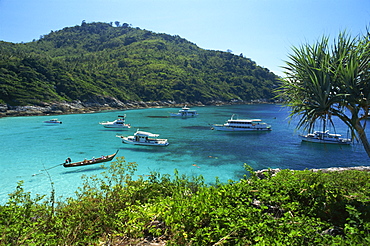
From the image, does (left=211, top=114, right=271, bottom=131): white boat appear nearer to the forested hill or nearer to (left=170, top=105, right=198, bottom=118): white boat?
the forested hill

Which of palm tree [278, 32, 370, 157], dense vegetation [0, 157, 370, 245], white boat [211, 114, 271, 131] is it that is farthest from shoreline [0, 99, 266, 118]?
palm tree [278, 32, 370, 157]

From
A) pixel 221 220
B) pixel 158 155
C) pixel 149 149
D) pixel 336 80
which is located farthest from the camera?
pixel 149 149

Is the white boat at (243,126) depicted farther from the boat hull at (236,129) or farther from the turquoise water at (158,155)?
the turquoise water at (158,155)

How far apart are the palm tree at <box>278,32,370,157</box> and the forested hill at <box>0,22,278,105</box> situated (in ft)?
178

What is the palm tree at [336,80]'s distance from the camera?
621 centimetres

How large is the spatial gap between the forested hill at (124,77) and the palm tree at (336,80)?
54.3 m

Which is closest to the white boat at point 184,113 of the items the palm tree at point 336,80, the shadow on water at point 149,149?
the shadow on water at point 149,149

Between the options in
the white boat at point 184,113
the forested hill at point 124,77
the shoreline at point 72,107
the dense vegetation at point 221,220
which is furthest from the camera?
the forested hill at point 124,77

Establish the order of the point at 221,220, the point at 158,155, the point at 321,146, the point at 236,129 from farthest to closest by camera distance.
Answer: the point at 236,129 → the point at 321,146 → the point at 158,155 → the point at 221,220

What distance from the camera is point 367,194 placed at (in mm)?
4816

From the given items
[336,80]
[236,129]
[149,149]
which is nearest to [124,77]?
[236,129]

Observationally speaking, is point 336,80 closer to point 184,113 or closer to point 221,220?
point 221,220

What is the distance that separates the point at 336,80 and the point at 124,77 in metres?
130

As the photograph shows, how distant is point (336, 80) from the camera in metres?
6.65
